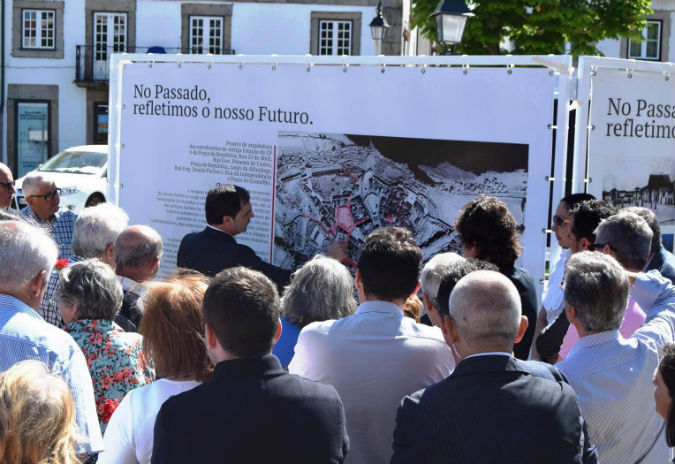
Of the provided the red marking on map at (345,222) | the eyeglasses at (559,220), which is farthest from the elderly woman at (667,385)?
the red marking on map at (345,222)

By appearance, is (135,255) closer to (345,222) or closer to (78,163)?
(345,222)

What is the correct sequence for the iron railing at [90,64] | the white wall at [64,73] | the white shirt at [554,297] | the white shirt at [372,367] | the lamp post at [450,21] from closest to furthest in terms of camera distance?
the white shirt at [372,367] < the white shirt at [554,297] < the lamp post at [450,21] < the iron railing at [90,64] < the white wall at [64,73]

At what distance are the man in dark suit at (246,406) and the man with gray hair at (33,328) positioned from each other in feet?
1.35

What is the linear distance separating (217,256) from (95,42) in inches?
1078

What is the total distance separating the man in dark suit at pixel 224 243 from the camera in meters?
5.57

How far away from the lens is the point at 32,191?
656 centimetres

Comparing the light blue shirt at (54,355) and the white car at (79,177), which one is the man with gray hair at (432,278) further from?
the white car at (79,177)

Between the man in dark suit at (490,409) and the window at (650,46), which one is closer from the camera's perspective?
the man in dark suit at (490,409)

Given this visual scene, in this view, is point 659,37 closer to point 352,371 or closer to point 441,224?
point 441,224

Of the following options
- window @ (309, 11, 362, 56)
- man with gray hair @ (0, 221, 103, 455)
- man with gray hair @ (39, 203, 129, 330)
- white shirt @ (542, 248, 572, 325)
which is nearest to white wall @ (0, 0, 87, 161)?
window @ (309, 11, 362, 56)

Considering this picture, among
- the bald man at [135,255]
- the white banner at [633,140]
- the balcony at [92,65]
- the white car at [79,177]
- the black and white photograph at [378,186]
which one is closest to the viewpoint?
the bald man at [135,255]

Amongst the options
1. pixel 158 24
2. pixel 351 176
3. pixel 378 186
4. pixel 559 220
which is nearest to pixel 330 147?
pixel 351 176

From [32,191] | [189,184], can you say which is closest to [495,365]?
[189,184]

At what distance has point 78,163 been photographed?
67.5 feet
